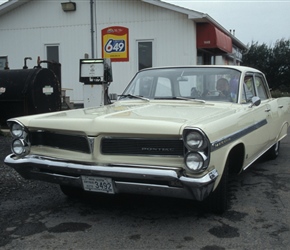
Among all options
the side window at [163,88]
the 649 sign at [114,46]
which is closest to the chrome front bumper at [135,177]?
Result: the side window at [163,88]

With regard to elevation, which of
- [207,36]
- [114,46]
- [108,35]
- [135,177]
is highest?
[108,35]

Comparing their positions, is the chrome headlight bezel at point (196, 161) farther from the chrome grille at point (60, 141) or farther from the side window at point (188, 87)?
the side window at point (188, 87)

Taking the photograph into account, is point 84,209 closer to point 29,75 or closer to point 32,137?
point 32,137

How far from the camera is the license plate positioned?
11.3 feet

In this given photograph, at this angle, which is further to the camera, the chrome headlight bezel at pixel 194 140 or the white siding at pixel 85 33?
the white siding at pixel 85 33

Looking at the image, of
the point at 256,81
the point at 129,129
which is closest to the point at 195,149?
the point at 129,129

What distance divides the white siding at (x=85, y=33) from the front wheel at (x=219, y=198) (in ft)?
35.4

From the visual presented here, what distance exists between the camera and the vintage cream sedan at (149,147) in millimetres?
3236

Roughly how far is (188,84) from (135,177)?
7.04 ft

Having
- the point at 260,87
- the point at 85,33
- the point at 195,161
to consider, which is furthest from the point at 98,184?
the point at 85,33

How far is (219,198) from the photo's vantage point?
12.4ft

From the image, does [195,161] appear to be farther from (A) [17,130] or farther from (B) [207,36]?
(B) [207,36]

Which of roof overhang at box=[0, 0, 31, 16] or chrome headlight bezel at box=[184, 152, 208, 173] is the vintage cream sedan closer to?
chrome headlight bezel at box=[184, 152, 208, 173]

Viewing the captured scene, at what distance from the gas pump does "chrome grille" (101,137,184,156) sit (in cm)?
578
